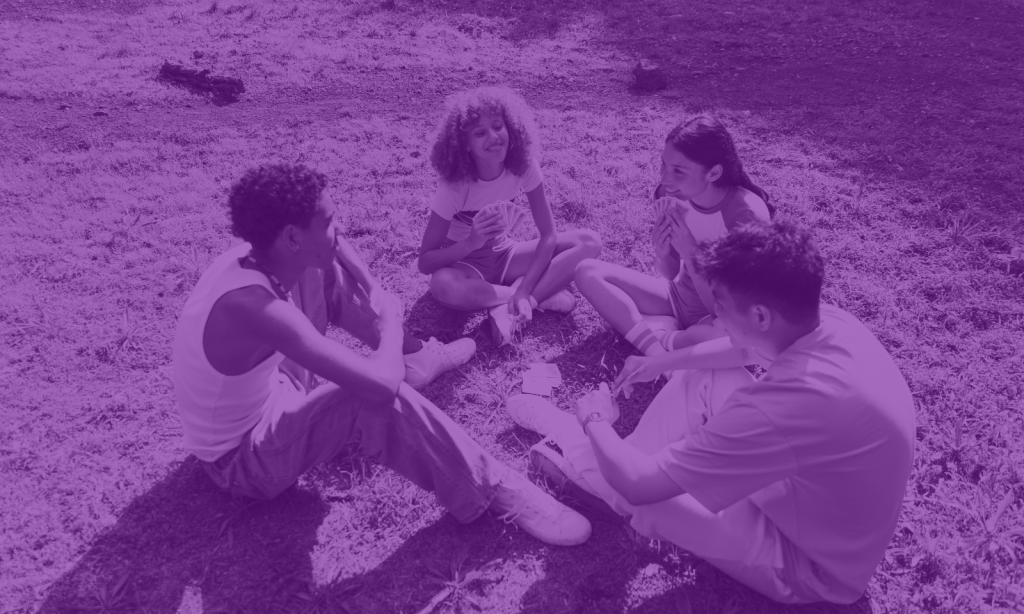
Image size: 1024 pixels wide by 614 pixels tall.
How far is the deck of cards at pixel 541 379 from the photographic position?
138 inches

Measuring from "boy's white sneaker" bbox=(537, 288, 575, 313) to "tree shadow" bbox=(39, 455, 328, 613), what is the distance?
1761 millimetres

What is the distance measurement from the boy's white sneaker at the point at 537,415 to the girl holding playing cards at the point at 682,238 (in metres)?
0.67

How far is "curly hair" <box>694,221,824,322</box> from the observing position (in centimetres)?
201

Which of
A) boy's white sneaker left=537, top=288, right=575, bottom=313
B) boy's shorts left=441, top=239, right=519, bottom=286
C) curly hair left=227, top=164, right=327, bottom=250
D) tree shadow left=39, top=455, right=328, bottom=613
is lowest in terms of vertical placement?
tree shadow left=39, top=455, right=328, bottom=613

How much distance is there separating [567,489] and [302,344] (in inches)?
52.6

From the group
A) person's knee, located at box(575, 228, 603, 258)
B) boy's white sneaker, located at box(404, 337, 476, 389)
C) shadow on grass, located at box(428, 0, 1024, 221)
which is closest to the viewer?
boy's white sneaker, located at box(404, 337, 476, 389)

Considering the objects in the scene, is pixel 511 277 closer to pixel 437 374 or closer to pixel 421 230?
pixel 437 374

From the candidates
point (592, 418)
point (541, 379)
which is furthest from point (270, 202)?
point (541, 379)

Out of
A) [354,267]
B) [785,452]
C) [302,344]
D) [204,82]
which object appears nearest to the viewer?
[785,452]

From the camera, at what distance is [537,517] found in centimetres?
268

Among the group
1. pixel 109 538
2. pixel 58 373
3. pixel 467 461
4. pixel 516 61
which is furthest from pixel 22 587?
pixel 516 61

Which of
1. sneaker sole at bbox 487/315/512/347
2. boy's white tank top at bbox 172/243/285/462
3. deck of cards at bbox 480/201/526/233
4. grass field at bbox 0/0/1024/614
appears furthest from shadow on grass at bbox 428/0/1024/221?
boy's white tank top at bbox 172/243/285/462

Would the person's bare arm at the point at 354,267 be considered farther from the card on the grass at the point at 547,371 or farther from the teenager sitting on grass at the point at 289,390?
the card on the grass at the point at 547,371

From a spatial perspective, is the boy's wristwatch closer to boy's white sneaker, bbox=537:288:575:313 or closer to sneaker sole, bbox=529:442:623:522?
sneaker sole, bbox=529:442:623:522
